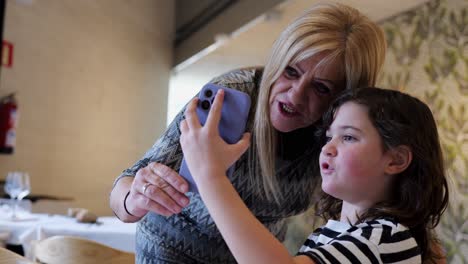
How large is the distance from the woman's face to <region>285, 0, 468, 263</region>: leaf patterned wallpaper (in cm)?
193

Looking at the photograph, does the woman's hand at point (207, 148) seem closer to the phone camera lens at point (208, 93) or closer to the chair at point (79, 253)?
the phone camera lens at point (208, 93)

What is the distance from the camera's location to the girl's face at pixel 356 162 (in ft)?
2.79

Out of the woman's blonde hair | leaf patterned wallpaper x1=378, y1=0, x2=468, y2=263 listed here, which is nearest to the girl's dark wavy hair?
the woman's blonde hair

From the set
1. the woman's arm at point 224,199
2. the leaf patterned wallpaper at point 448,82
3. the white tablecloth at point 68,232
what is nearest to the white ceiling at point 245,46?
the leaf patterned wallpaper at point 448,82

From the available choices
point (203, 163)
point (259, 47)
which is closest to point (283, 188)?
point (203, 163)

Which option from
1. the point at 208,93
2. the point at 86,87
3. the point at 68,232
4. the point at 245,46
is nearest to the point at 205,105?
the point at 208,93

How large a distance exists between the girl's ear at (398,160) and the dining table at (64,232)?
1.80m

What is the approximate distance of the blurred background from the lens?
3229mm

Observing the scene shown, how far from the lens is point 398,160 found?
89 cm

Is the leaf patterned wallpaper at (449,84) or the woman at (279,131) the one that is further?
the leaf patterned wallpaper at (449,84)

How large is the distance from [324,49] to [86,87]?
454 centimetres

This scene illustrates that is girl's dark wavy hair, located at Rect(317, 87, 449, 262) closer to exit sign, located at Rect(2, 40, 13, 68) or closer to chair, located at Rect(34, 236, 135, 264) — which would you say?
chair, located at Rect(34, 236, 135, 264)

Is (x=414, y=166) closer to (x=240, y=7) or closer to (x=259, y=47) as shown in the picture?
(x=240, y=7)

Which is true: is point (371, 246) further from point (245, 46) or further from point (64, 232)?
point (245, 46)
